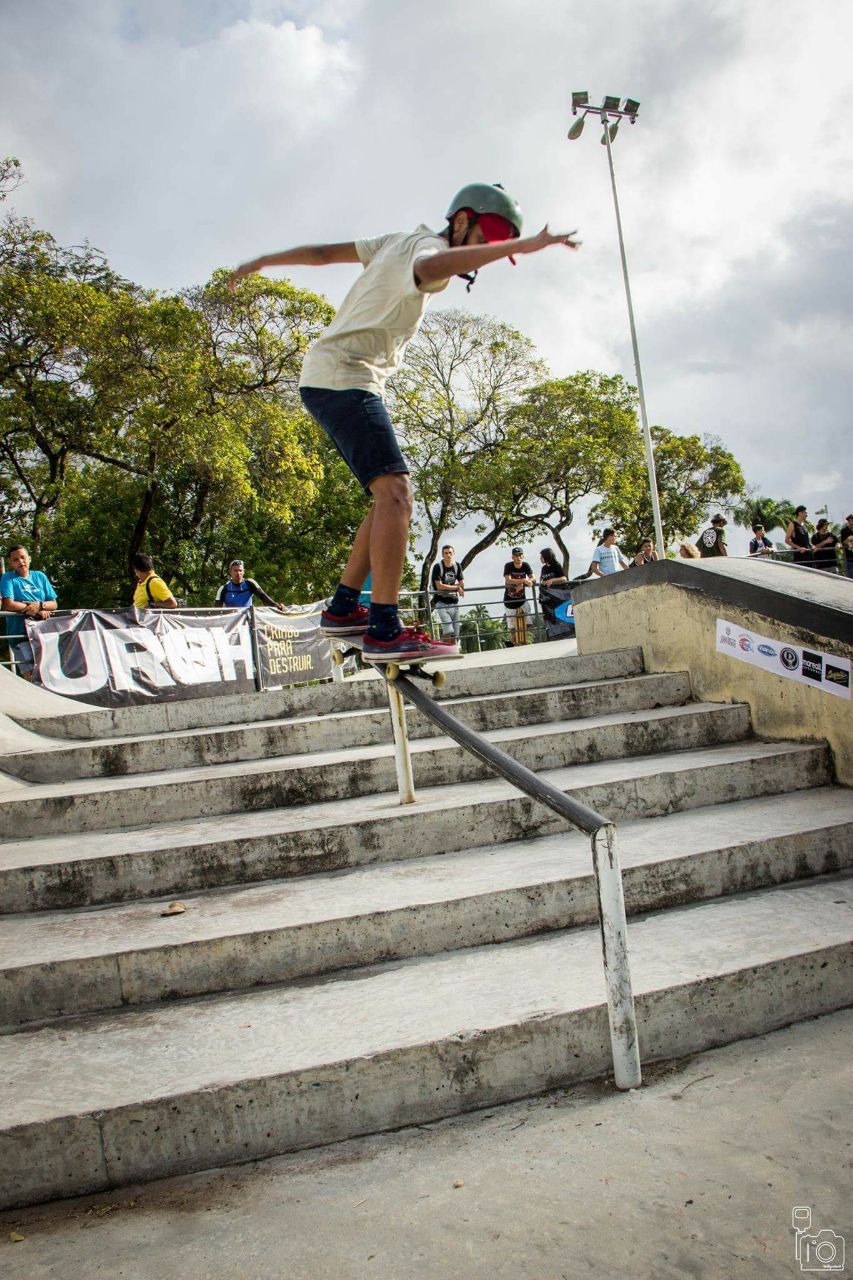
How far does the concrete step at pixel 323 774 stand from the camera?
3.88 m

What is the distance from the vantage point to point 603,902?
2.25 meters

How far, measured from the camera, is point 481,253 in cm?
288

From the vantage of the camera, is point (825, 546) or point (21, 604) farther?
point (825, 546)

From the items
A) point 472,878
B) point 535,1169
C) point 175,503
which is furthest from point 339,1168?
point 175,503

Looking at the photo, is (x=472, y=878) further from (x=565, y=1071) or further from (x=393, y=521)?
(x=393, y=521)

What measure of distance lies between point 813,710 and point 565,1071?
277 centimetres

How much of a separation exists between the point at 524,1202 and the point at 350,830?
68.1 inches

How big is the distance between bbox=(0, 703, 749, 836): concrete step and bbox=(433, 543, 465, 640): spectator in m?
9.12

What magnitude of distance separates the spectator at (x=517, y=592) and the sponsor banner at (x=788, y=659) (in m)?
9.88

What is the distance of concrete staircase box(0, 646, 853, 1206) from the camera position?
86.4 inches

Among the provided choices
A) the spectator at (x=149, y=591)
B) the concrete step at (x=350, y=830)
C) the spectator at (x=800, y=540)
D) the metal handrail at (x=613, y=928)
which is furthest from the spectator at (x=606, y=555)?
the metal handrail at (x=613, y=928)

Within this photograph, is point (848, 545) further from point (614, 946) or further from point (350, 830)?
point (614, 946)

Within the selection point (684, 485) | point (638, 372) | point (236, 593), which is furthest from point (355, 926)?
point (684, 485)

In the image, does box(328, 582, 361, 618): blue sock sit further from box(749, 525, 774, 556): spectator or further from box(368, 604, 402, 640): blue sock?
box(749, 525, 774, 556): spectator
